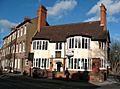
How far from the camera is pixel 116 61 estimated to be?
Result: 68.2 meters

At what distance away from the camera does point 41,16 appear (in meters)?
46.1

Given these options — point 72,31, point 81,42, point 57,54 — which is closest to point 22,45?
point 57,54

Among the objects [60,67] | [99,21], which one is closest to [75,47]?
[60,67]

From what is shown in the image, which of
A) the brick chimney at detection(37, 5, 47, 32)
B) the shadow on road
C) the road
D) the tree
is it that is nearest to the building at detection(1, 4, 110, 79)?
the brick chimney at detection(37, 5, 47, 32)

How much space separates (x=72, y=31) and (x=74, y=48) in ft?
19.3

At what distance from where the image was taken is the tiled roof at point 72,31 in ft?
124

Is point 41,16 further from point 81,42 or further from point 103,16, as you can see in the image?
point 103,16

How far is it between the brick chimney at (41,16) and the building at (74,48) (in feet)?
7.90

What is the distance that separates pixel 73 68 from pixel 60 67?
344 cm

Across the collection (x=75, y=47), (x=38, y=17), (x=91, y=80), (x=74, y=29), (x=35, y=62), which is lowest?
(x=91, y=80)

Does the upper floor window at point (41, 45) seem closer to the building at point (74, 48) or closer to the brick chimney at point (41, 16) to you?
the building at point (74, 48)

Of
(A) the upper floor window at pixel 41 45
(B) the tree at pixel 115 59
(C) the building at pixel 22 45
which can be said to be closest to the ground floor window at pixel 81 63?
(A) the upper floor window at pixel 41 45

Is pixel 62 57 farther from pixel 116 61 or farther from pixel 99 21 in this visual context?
pixel 116 61

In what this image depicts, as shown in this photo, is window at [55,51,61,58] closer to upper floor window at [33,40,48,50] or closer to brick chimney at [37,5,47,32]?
upper floor window at [33,40,48,50]
